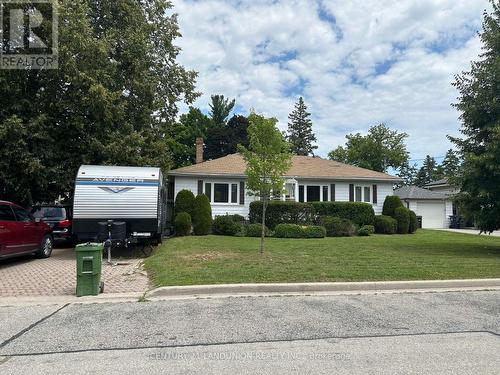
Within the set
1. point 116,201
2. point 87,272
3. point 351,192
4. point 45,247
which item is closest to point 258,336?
point 87,272

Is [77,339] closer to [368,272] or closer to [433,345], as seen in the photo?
[433,345]

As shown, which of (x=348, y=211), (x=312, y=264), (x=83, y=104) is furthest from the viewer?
(x=348, y=211)

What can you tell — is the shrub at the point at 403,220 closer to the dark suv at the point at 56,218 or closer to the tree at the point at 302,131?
the dark suv at the point at 56,218

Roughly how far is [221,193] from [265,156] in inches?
453

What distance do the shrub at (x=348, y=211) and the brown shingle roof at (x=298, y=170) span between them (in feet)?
7.68

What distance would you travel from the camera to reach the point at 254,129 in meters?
13.7

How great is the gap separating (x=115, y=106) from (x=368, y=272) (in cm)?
1312

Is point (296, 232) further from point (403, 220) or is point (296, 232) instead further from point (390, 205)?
point (390, 205)

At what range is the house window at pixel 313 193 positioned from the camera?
2644 cm

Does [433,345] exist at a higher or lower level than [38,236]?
lower

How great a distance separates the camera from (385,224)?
24.1m

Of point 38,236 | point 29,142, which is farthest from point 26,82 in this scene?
point 38,236

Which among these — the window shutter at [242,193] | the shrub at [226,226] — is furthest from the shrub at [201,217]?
the window shutter at [242,193]

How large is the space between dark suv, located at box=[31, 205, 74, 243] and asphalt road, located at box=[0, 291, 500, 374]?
1029 centimetres
